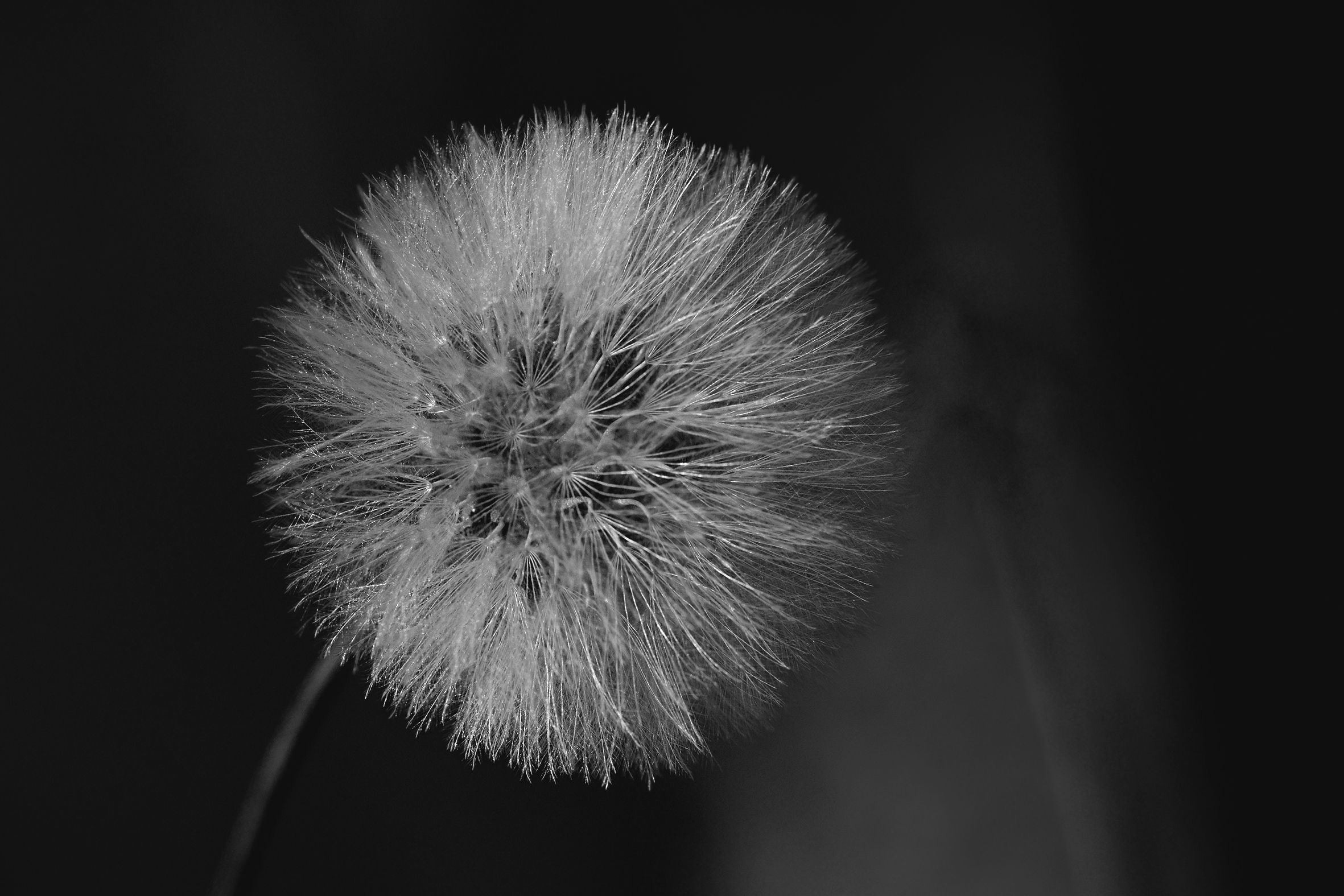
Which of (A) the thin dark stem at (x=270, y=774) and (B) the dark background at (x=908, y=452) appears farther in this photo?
(B) the dark background at (x=908, y=452)

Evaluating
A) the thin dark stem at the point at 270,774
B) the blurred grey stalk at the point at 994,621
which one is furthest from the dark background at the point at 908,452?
the thin dark stem at the point at 270,774

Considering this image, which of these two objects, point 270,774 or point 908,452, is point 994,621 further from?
point 270,774

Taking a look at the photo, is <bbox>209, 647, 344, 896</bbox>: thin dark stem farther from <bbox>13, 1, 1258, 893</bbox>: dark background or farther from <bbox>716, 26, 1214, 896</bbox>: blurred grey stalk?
<bbox>716, 26, 1214, 896</bbox>: blurred grey stalk

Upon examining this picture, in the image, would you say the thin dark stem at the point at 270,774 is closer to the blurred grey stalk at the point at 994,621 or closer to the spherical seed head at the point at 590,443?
the spherical seed head at the point at 590,443

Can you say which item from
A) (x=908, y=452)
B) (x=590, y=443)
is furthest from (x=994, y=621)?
(x=590, y=443)

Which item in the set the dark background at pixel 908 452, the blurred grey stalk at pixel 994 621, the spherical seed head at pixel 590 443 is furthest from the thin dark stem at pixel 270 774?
the blurred grey stalk at pixel 994 621

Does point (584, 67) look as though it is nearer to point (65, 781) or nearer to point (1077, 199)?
point (1077, 199)

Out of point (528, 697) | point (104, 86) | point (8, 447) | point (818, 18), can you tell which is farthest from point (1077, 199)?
point (8, 447)

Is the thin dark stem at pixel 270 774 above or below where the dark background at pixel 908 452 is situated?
below
